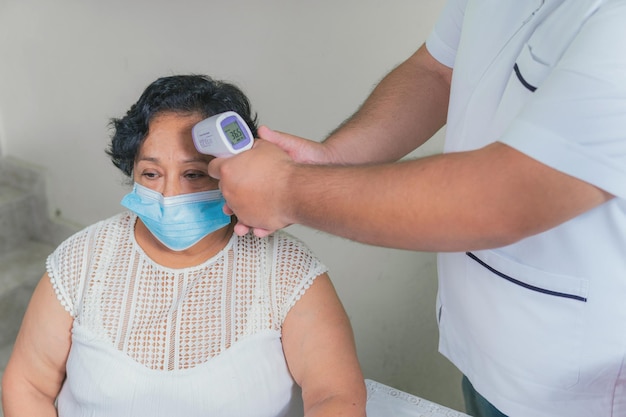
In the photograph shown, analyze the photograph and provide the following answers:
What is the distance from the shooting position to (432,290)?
7.77 ft

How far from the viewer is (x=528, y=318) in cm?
123

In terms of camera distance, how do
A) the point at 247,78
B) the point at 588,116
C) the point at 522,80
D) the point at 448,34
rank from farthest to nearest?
the point at 247,78 < the point at 448,34 < the point at 522,80 < the point at 588,116

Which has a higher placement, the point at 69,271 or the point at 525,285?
the point at 525,285

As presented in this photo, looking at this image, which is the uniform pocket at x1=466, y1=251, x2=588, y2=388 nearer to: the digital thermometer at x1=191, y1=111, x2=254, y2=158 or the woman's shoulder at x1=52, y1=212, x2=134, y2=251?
the digital thermometer at x1=191, y1=111, x2=254, y2=158

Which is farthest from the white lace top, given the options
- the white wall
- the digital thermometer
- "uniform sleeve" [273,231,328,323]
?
the white wall

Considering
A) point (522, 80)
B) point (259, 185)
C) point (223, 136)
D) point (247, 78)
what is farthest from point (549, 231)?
point (247, 78)

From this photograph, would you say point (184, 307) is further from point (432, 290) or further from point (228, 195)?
point (432, 290)

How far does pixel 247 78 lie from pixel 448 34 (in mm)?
1037

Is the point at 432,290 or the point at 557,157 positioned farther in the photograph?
the point at 432,290

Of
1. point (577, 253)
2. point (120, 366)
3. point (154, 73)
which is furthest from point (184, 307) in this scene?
point (154, 73)

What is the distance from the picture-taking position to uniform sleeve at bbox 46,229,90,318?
1567 mm

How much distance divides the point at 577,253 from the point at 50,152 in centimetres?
263

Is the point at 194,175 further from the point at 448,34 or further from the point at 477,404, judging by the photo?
the point at 477,404

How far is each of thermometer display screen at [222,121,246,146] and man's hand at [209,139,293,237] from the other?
65 mm
